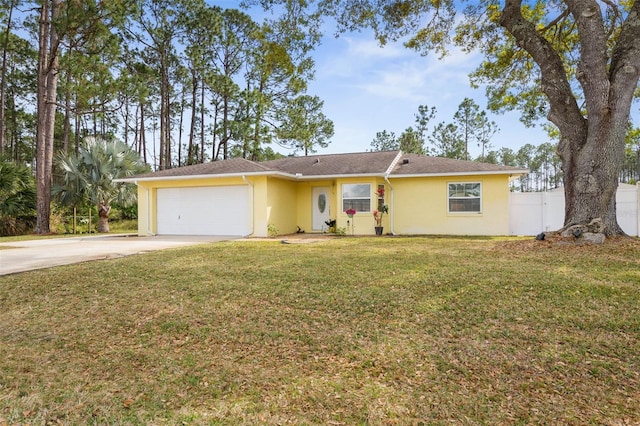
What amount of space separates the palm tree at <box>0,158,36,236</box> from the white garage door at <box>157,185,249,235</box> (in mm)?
5949

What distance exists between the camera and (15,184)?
50.5 ft

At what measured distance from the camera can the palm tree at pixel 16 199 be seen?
15250mm

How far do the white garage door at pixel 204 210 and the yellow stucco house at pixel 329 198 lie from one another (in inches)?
1.5

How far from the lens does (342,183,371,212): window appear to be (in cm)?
1438

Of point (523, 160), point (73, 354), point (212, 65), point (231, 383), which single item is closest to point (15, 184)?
point (212, 65)

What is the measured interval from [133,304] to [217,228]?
32.6 ft

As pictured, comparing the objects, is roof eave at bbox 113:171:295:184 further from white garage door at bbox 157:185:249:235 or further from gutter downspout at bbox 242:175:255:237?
white garage door at bbox 157:185:249:235

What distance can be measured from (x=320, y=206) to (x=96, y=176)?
1041 cm

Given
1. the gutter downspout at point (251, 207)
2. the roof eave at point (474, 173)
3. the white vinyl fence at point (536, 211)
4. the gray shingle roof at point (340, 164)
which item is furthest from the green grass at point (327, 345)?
the gray shingle roof at point (340, 164)

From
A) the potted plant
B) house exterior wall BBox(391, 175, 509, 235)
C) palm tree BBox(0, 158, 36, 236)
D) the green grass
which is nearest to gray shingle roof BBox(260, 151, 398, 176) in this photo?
house exterior wall BBox(391, 175, 509, 235)

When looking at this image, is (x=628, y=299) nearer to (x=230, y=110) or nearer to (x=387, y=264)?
(x=387, y=264)

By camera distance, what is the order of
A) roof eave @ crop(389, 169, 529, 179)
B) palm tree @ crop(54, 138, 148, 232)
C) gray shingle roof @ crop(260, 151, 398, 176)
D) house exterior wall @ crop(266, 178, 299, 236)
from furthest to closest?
1. palm tree @ crop(54, 138, 148, 232)
2. gray shingle roof @ crop(260, 151, 398, 176)
3. house exterior wall @ crop(266, 178, 299, 236)
4. roof eave @ crop(389, 169, 529, 179)

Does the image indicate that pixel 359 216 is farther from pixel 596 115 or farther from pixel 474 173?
pixel 596 115

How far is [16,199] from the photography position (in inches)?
639
